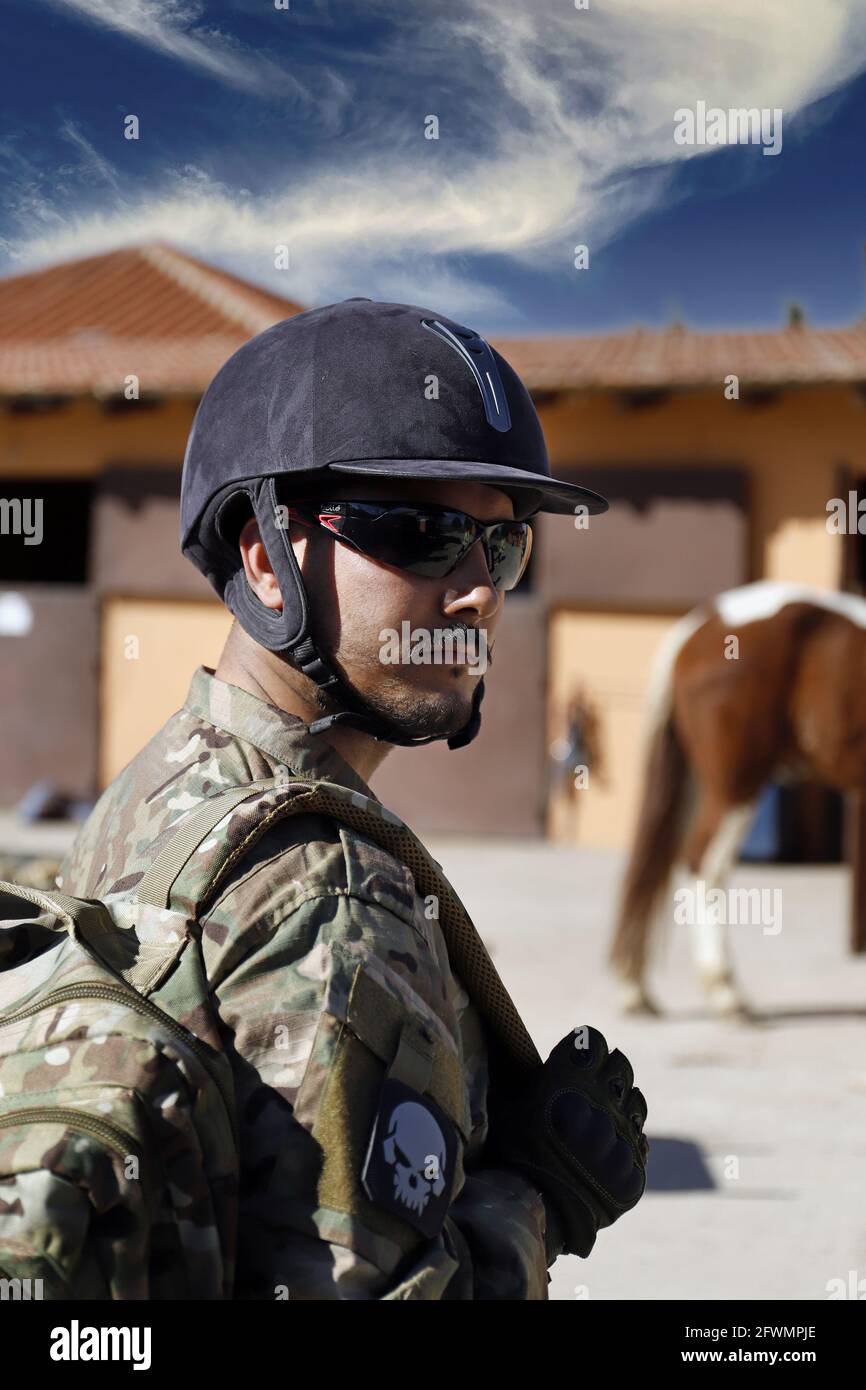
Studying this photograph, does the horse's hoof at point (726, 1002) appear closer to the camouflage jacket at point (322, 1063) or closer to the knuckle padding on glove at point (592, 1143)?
the knuckle padding on glove at point (592, 1143)

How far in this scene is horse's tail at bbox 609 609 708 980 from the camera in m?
6.23

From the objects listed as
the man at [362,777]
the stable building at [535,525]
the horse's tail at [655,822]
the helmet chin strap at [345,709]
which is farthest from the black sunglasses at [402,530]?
the stable building at [535,525]

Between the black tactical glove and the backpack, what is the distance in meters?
0.48

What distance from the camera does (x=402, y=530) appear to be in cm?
149

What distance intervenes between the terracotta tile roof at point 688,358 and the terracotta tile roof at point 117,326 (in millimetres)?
2350

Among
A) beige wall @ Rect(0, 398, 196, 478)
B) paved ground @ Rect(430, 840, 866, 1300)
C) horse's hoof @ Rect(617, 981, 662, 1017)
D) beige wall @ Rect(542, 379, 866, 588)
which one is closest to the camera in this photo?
paved ground @ Rect(430, 840, 866, 1300)

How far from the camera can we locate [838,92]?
247 centimetres

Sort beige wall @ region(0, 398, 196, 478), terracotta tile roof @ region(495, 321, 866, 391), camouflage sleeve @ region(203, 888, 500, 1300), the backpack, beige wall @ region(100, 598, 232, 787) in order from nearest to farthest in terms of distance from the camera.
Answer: the backpack → camouflage sleeve @ region(203, 888, 500, 1300) → terracotta tile roof @ region(495, 321, 866, 391) → beige wall @ region(100, 598, 232, 787) → beige wall @ region(0, 398, 196, 478)

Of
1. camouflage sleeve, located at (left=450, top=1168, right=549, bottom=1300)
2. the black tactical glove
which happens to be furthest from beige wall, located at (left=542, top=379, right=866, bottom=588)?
camouflage sleeve, located at (left=450, top=1168, right=549, bottom=1300)

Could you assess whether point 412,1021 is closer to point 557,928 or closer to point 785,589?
point 785,589

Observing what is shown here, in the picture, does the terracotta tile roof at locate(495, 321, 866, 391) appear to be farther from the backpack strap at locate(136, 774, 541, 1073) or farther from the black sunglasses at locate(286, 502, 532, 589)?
the backpack strap at locate(136, 774, 541, 1073)

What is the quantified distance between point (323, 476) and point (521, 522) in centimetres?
27
